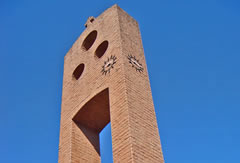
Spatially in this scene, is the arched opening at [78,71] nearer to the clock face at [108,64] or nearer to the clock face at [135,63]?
the clock face at [108,64]

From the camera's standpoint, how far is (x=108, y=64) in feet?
24.2

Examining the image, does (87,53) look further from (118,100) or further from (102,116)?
(118,100)

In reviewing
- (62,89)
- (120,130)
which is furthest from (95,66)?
(120,130)

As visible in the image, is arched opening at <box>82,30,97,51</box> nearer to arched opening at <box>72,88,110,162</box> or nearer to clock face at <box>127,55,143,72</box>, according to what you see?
clock face at <box>127,55,143,72</box>

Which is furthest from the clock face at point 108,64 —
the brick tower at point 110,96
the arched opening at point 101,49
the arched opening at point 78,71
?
the arched opening at point 78,71

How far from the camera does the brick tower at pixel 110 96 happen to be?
19.0 ft

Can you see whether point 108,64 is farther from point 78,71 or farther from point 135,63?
point 78,71

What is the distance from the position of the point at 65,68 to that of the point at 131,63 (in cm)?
320

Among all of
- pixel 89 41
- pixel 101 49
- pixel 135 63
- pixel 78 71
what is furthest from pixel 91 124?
pixel 89 41

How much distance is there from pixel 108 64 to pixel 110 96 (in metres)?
1.07

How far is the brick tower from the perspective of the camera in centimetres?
579

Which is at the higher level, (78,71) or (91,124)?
(78,71)

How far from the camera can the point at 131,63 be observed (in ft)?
23.5

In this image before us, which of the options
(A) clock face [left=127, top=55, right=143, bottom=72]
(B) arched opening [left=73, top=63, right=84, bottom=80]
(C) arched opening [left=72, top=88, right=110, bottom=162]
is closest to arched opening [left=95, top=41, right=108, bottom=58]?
(B) arched opening [left=73, top=63, right=84, bottom=80]
